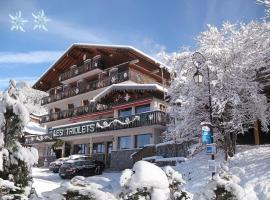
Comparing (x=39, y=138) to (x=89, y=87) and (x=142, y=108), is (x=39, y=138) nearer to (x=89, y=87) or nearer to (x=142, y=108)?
(x=89, y=87)

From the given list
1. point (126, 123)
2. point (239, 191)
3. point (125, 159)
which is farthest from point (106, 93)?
point (239, 191)

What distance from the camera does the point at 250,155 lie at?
18.1 m

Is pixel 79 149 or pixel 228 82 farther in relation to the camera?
pixel 79 149

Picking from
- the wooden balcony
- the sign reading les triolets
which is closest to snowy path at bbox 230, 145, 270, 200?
the sign reading les triolets

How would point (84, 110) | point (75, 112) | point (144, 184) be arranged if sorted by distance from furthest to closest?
1. point (75, 112)
2. point (84, 110)
3. point (144, 184)

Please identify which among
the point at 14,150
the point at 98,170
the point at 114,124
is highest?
the point at 114,124

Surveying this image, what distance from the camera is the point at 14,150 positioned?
7996 millimetres

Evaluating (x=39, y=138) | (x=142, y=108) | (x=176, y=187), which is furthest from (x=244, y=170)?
(x=39, y=138)

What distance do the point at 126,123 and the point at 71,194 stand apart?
24.7 metres

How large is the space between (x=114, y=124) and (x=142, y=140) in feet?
9.82

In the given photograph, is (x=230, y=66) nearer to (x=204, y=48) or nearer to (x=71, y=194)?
(x=204, y=48)

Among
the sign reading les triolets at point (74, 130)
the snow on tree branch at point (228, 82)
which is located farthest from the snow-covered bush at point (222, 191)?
the sign reading les triolets at point (74, 130)

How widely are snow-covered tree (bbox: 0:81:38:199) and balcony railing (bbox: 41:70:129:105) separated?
2715cm

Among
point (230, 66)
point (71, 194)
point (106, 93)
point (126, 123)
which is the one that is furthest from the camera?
point (106, 93)
